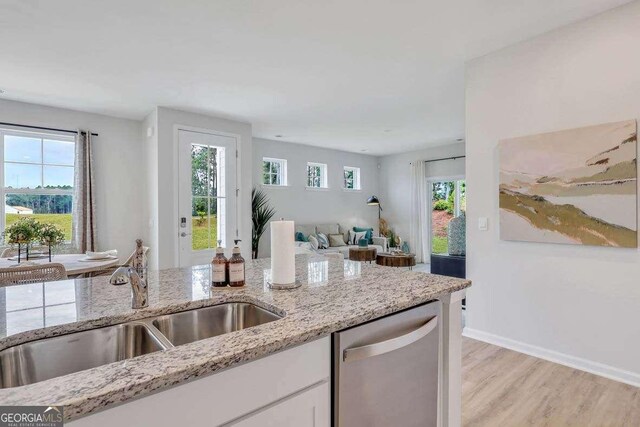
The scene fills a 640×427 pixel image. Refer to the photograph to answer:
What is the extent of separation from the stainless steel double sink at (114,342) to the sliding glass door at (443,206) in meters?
6.78

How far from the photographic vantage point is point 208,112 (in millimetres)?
4883

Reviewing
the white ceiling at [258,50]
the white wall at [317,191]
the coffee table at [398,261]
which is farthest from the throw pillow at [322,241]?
the white ceiling at [258,50]

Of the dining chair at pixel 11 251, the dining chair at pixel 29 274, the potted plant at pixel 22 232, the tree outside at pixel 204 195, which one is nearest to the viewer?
the dining chair at pixel 29 274

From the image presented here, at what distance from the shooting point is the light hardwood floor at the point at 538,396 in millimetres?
1949

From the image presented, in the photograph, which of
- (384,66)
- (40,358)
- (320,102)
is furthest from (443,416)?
(320,102)

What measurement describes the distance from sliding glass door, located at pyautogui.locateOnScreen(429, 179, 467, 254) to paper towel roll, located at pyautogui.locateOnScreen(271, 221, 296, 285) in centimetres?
656

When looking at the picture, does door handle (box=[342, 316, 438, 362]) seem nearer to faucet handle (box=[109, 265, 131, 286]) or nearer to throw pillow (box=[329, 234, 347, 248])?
faucet handle (box=[109, 265, 131, 286])

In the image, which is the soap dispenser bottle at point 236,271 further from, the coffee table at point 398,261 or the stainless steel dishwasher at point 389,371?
the coffee table at point 398,261

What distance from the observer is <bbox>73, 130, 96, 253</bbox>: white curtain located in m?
4.66

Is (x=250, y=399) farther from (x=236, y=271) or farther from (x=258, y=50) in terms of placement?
(x=258, y=50)

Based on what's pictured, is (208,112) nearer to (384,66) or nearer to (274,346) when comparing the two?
(384,66)

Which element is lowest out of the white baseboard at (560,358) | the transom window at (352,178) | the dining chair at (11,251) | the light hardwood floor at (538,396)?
the light hardwood floor at (538,396)

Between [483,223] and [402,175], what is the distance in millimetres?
5334

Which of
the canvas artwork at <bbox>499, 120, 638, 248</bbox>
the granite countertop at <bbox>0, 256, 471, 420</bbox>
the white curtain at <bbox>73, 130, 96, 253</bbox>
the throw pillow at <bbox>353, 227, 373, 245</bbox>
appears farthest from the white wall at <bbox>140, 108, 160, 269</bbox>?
the throw pillow at <bbox>353, 227, 373, 245</bbox>
